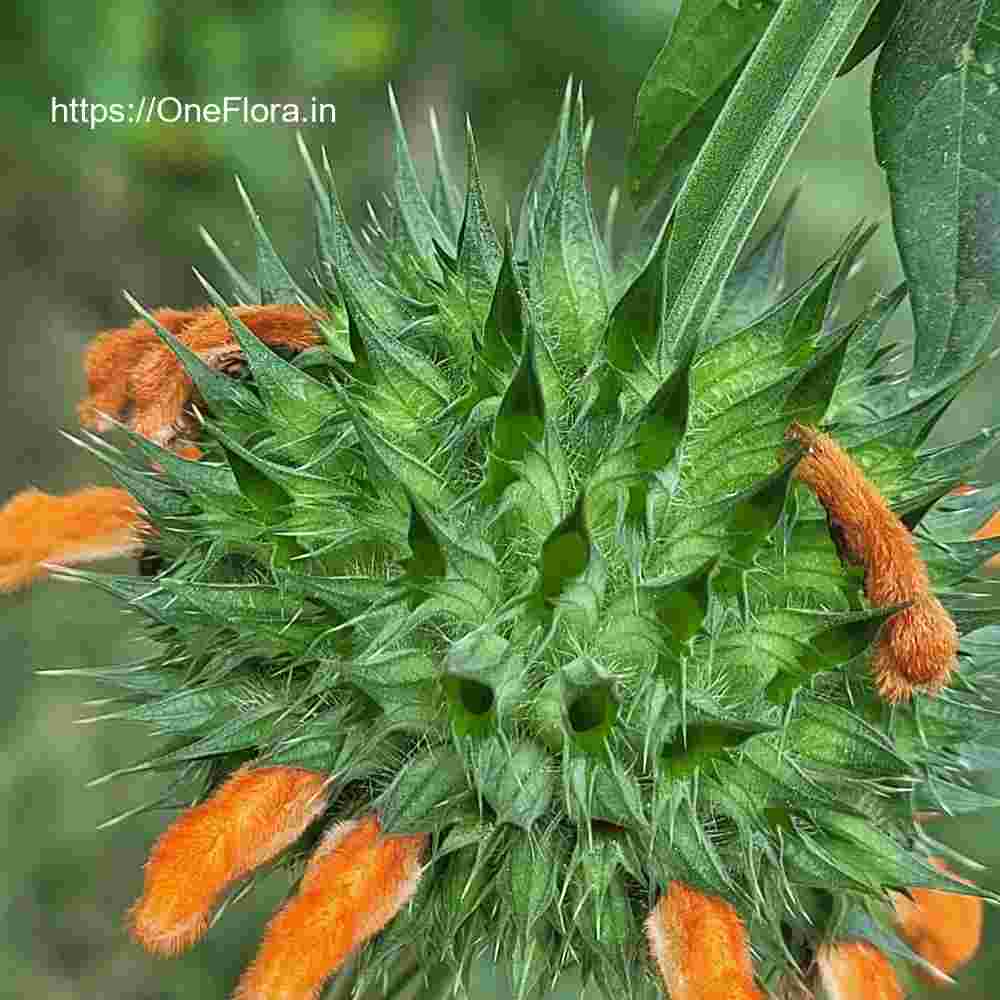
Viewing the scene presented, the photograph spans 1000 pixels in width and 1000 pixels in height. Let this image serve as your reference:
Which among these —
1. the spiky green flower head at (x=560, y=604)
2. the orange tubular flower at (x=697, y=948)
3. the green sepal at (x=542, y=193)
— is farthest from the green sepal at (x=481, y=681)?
the green sepal at (x=542, y=193)

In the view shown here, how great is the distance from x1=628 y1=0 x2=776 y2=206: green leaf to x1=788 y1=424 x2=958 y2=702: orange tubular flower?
582 mm

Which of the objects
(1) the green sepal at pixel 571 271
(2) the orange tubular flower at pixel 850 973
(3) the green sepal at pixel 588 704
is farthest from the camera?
(2) the orange tubular flower at pixel 850 973

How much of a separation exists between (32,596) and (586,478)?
2735 mm

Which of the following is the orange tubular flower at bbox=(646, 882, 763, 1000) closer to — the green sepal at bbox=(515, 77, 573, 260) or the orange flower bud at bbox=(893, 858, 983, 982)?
the orange flower bud at bbox=(893, 858, 983, 982)

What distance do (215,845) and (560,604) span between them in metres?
0.46

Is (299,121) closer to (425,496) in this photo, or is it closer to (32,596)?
(32,596)

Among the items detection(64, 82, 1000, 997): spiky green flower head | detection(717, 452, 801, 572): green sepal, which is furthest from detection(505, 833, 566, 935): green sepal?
detection(717, 452, 801, 572): green sepal

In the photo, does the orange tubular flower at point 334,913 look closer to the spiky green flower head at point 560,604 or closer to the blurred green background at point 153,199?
the spiky green flower head at point 560,604

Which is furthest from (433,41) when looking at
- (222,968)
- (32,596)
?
(222,968)

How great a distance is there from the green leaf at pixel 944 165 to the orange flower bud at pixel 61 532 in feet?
3.42

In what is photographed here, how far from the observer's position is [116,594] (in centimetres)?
184

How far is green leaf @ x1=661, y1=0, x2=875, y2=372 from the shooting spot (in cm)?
166

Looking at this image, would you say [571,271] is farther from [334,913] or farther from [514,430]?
[334,913]

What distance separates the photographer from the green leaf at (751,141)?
1.66m
